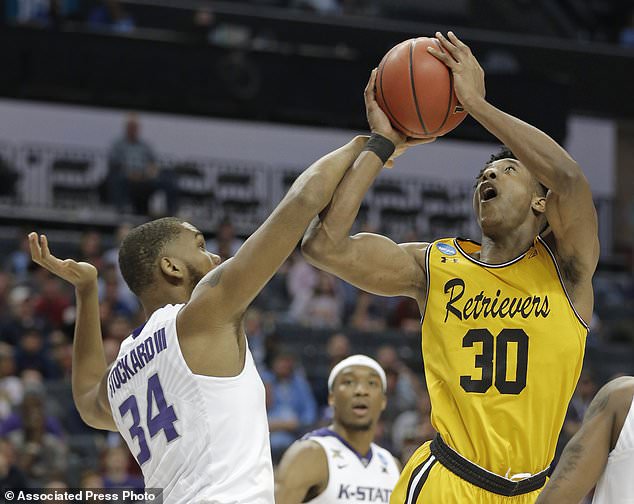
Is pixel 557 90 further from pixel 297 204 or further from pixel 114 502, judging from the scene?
pixel 297 204

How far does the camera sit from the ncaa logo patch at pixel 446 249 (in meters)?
4.64

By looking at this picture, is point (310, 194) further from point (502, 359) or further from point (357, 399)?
point (357, 399)

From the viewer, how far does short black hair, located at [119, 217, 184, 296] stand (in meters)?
4.22

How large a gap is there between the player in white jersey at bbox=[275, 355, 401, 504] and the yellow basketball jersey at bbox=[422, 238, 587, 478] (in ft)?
6.17

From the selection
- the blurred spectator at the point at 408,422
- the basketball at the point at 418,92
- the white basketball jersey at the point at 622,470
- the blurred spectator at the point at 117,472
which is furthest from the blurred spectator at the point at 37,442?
the white basketball jersey at the point at 622,470

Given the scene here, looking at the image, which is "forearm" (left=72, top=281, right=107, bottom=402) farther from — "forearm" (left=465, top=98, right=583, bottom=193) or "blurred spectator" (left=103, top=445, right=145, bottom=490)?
"blurred spectator" (left=103, top=445, right=145, bottom=490)

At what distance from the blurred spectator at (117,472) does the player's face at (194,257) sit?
18.3 feet

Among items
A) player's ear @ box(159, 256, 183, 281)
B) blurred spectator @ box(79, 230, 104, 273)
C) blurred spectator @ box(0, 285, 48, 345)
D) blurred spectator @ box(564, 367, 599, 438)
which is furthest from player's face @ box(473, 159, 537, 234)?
blurred spectator @ box(79, 230, 104, 273)

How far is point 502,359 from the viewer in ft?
14.3

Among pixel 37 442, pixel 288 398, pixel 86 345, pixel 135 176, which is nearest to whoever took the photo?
pixel 86 345

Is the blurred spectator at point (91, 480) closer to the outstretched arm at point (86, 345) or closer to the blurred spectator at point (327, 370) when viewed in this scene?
the blurred spectator at point (327, 370)

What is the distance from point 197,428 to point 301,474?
241 cm

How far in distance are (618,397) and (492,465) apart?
1.28m

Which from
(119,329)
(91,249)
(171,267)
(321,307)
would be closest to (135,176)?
(91,249)
